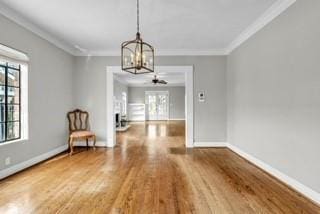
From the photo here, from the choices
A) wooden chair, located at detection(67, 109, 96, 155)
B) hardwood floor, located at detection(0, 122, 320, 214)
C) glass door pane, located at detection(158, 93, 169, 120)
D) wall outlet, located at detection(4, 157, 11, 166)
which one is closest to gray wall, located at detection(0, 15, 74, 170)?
wall outlet, located at detection(4, 157, 11, 166)

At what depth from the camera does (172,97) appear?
1595 cm

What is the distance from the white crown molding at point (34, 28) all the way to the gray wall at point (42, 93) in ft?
0.25

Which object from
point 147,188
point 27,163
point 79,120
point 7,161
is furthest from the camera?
point 79,120

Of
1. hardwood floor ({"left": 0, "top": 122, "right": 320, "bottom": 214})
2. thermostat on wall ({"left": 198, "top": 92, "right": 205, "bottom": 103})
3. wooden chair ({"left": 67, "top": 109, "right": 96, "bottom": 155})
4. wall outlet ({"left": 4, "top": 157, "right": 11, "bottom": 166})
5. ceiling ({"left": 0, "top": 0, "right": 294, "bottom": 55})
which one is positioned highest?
ceiling ({"left": 0, "top": 0, "right": 294, "bottom": 55})

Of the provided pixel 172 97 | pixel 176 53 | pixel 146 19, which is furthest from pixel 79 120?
pixel 172 97

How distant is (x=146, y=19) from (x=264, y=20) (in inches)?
85.3

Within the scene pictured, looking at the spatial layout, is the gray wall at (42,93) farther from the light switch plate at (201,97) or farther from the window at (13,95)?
the light switch plate at (201,97)

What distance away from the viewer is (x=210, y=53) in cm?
616

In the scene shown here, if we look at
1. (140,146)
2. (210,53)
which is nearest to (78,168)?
(140,146)

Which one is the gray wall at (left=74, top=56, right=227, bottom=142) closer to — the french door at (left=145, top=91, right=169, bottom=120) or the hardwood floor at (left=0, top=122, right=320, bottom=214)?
the hardwood floor at (left=0, top=122, right=320, bottom=214)

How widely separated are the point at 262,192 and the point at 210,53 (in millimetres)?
4199

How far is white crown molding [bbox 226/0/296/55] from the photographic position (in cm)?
331

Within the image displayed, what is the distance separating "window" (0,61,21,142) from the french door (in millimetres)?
11983

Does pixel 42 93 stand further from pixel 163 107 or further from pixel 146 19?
pixel 163 107
